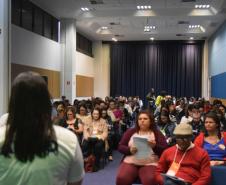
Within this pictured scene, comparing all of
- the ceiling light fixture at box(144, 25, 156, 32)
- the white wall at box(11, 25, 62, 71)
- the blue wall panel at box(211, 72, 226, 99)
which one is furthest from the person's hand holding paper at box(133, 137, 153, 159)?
the ceiling light fixture at box(144, 25, 156, 32)

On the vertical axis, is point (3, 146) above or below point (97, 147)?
above

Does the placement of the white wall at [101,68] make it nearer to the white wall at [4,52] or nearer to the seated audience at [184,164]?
the white wall at [4,52]

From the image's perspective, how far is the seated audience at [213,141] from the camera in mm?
4375

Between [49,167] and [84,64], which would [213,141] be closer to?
[49,167]

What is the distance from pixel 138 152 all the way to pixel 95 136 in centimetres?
276

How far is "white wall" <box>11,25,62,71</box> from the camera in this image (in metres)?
11.2

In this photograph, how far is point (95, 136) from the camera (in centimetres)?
709

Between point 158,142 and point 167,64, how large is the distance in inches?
710

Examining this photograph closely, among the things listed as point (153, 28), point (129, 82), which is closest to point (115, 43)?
point (129, 82)

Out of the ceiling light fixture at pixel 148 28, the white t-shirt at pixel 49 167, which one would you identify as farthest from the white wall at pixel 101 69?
the white t-shirt at pixel 49 167

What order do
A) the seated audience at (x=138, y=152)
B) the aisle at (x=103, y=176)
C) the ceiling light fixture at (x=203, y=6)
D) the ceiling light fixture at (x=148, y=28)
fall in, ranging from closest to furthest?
the seated audience at (x=138, y=152) < the aisle at (x=103, y=176) < the ceiling light fixture at (x=203, y=6) < the ceiling light fixture at (x=148, y=28)

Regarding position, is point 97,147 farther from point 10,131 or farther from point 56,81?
point 56,81

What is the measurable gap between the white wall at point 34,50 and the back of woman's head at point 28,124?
1000 centimetres

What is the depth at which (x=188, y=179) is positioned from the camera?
144 inches
